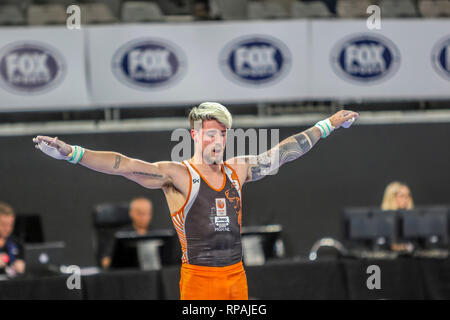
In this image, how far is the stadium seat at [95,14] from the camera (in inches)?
390

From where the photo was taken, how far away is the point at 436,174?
10.8m

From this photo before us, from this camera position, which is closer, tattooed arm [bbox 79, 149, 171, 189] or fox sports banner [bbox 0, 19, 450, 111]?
tattooed arm [bbox 79, 149, 171, 189]

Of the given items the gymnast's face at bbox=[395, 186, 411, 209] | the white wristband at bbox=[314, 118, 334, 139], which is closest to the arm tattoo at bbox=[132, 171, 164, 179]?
the white wristband at bbox=[314, 118, 334, 139]

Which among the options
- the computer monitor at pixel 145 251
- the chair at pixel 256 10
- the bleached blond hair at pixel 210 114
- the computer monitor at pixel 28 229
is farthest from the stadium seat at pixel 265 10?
the bleached blond hair at pixel 210 114

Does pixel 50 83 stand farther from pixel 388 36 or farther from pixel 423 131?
pixel 423 131

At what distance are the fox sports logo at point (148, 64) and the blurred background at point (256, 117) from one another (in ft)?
0.06

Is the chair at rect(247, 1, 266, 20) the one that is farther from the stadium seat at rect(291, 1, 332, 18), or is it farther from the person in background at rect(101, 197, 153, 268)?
the person in background at rect(101, 197, 153, 268)

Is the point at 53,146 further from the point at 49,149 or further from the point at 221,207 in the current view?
the point at 221,207

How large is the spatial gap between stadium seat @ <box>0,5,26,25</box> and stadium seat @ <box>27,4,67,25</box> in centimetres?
15

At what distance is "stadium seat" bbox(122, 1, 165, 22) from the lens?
1064 centimetres

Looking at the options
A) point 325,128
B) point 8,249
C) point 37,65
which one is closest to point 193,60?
point 37,65

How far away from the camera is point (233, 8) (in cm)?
1108

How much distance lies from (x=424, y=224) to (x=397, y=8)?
14.0 feet
